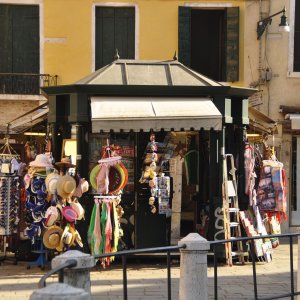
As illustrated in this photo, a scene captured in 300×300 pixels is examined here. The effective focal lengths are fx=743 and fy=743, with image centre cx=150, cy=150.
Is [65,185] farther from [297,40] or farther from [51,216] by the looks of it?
[297,40]

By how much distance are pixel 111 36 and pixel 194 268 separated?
11.8 metres

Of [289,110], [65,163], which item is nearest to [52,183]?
[65,163]

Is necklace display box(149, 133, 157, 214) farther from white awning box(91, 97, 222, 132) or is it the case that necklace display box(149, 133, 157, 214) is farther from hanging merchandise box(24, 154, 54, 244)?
hanging merchandise box(24, 154, 54, 244)

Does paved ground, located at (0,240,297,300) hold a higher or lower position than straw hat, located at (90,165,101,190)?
lower

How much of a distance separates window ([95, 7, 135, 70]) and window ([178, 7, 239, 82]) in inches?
49.6

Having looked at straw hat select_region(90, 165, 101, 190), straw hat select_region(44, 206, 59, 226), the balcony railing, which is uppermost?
the balcony railing

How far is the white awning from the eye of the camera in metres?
10.5

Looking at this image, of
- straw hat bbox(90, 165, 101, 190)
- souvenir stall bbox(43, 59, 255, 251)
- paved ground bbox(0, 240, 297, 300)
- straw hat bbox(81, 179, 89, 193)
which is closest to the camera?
paved ground bbox(0, 240, 297, 300)

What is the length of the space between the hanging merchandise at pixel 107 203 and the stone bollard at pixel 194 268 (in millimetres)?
3931

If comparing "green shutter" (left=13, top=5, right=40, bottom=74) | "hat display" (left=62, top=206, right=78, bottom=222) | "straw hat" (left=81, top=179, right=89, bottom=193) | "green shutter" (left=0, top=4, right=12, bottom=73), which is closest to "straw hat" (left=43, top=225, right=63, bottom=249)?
"hat display" (left=62, top=206, right=78, bottom=222)

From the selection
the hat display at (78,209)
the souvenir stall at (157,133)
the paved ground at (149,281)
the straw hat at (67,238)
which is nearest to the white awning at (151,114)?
the souvenir stall at (157,133)

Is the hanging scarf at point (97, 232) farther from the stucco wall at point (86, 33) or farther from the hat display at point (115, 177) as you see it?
the stucco wall at point (86, 33)

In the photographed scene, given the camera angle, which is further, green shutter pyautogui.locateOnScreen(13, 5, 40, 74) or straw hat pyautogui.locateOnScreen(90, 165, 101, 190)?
green shutter pyautogui.locateOnScreen(13, 5, 40, 74)

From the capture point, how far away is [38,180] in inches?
434
